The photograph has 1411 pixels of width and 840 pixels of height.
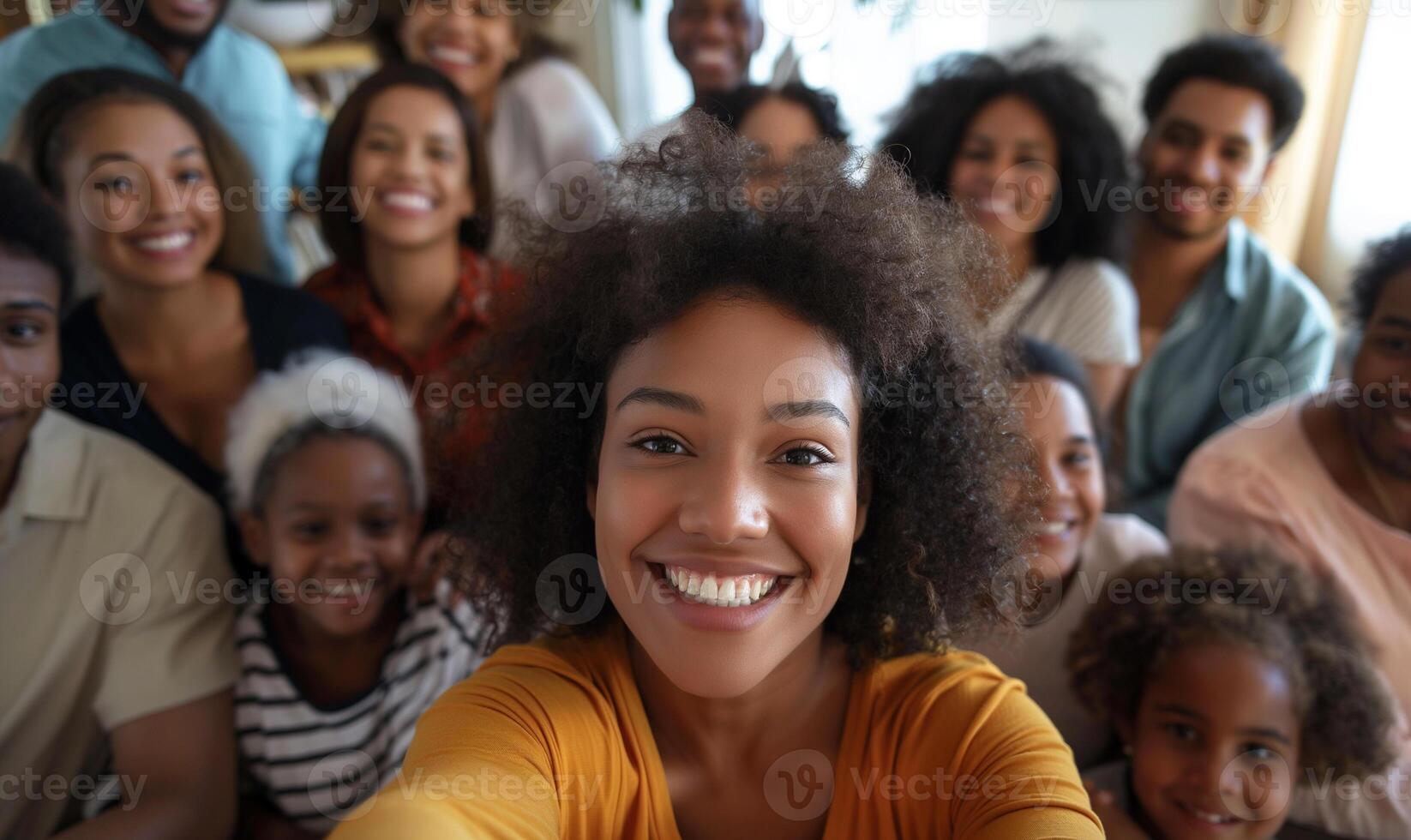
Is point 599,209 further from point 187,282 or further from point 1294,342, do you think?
point 1294,342

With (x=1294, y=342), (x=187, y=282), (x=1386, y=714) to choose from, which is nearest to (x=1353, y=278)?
(x=1294, y=342)

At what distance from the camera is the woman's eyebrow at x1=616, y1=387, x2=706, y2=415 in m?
1.15

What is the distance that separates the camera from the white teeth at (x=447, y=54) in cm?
303

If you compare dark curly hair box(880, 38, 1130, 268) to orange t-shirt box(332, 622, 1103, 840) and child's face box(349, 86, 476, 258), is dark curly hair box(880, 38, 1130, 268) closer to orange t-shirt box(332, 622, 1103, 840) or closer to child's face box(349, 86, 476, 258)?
child's face box(349, 86, 476, 258)

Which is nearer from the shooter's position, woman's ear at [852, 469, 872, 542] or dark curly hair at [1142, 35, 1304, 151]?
woman's ear at [852, 469, 872, 542]

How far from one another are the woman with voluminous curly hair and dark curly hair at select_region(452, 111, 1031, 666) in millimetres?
1321

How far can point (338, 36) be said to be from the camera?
401 centimetres

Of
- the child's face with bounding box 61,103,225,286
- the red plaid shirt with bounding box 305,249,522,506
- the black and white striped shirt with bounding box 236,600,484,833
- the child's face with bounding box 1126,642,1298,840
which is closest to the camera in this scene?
the child's face with bounding box 1126,642,1298,840

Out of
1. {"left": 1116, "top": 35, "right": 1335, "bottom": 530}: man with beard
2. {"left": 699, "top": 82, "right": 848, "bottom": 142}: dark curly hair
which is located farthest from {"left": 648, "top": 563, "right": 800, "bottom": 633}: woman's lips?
{"left": 1116, "top": 35, "right": 1335, "bottom": 530}: man with beard

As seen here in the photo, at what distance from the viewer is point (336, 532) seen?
1917 mm

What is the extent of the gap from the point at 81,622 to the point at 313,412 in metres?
0.54

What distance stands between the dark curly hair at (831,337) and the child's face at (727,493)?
0.23ft

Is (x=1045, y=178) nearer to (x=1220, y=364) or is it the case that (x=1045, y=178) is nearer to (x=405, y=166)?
(x=1220, y=364)

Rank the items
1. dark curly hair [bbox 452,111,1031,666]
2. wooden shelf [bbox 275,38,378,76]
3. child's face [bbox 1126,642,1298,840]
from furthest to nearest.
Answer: wooden shelf [bbox 275,38,378,76] → child's face [bbox 1126,642,1298,840] → dark curly hair [bbox 452,111,1031,666]
